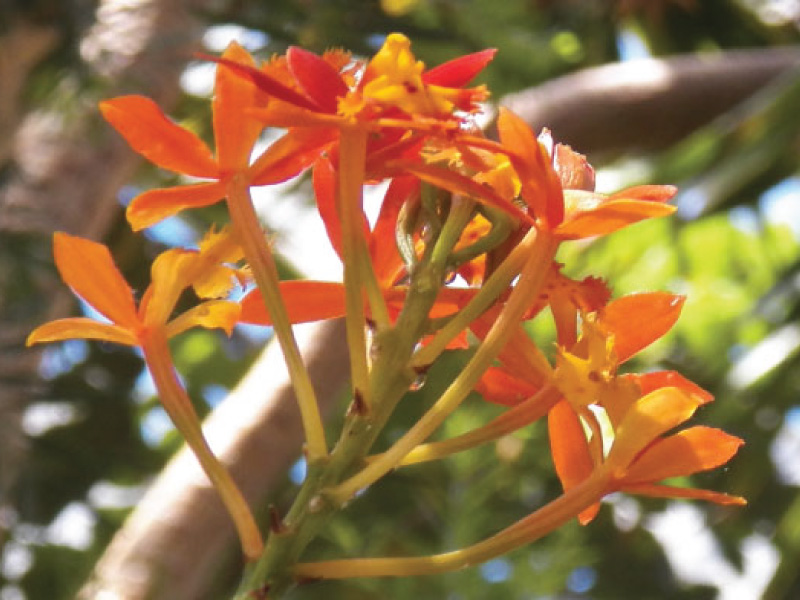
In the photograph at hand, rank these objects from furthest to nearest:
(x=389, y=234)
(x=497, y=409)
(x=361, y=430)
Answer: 1. (x=497, y=409)
2. (x=389, y=234)
3. (x=361, y=430)

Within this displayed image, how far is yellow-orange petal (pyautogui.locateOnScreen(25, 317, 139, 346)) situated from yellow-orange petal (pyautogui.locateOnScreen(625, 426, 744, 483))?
28cm

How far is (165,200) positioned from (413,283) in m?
0.16

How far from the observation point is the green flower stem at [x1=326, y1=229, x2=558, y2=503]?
1.95 ft

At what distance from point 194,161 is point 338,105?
0.10 metres

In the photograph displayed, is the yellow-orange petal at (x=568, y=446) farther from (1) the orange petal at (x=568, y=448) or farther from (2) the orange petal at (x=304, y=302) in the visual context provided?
(2) the orange petal at (x=304, y=302)

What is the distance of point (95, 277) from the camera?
672 mm

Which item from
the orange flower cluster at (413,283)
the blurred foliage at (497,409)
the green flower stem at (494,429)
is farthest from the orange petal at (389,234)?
the blurred foliage at (497,409)

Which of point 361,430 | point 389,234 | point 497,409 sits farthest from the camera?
point 497,409

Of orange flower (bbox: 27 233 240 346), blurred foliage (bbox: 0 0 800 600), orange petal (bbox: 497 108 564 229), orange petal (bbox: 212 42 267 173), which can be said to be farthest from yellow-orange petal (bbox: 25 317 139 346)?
blurred foliage (bbox: 0 0 800 600)

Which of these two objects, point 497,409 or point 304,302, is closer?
point 304,302

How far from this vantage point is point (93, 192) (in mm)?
1969

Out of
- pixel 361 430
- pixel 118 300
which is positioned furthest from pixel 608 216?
pixel 118 300

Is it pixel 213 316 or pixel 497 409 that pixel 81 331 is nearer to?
pixel 213 316

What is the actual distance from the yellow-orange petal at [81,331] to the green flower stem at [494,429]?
163 mm
